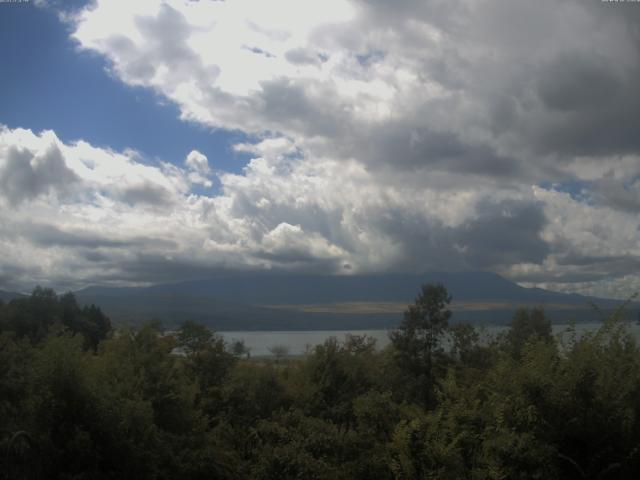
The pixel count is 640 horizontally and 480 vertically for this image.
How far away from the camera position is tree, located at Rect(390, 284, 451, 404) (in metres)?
40.1

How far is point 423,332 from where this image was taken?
136 feet

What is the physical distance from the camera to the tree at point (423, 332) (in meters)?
40.1

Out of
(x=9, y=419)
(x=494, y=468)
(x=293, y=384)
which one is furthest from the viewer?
(x=293, y=384)

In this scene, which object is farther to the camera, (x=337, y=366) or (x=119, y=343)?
Answer: (x=337, y=366)

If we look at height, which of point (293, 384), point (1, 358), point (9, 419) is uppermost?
point (1, 358)

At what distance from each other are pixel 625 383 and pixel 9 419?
1445 cm

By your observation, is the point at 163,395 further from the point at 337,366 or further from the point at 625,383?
the point at 625,383

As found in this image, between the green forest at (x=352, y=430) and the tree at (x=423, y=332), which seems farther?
the tree at (x=423, y=332)

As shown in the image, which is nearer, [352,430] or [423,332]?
[352,430]

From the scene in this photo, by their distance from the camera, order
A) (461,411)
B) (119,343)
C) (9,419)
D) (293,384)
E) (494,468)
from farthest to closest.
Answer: (293,384) < (119,343) < (461,411) < (9,419) < (494,468)

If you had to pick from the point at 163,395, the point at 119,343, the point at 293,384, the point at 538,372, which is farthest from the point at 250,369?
the point at 538,372

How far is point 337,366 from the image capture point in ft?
94.8

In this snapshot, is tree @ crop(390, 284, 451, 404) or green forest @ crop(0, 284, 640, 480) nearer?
green forest @ crop(0, 284, 640, 480)

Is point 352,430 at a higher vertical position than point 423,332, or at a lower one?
lower
